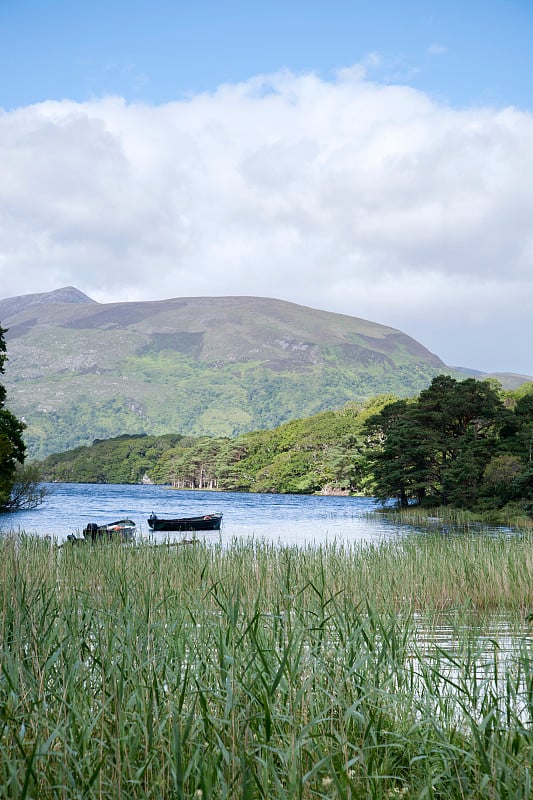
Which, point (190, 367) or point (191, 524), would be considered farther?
point (190, 367)

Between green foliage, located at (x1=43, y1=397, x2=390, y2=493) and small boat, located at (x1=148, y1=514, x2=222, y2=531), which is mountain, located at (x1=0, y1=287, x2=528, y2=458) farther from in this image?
small boat, located at (x1=148, y1=514, x2=222, y2=531)

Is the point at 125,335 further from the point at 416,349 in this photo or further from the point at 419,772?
the point at 419,772

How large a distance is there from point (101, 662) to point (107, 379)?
9660cm

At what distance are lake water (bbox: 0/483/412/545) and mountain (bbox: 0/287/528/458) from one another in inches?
974

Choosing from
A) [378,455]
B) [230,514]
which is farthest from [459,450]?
[230,514]

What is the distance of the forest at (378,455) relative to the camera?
25555 mm

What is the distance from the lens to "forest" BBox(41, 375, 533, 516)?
2555 centimetres

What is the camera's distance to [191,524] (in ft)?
74.8

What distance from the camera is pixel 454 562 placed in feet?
28.7

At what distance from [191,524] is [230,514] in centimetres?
1287

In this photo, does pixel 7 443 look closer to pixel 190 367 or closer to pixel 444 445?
pixel 444 445

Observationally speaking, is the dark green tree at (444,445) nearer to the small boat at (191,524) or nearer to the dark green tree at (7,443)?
the small boat at (191,524)

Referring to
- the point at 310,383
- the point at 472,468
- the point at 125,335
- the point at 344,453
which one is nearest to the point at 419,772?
the point at 472,468

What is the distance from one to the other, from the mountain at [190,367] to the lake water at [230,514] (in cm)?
2473
